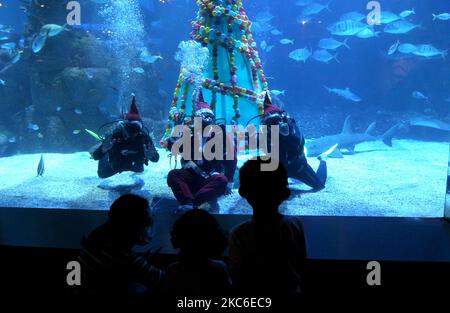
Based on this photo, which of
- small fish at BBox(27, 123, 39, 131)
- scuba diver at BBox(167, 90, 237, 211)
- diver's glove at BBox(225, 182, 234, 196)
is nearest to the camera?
scuba diver at BBox(167, 90, 237, 211)

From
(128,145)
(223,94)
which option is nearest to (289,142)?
(223,94)

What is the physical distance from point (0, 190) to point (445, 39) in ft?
51.0

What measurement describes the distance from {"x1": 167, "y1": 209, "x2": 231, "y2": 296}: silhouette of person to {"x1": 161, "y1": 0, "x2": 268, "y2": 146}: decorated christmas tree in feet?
13.0

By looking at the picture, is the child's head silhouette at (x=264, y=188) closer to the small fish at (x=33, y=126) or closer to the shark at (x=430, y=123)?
the small fish at (x=33, y=126)

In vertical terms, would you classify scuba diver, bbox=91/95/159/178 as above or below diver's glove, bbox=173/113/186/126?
below

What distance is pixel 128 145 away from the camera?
474 centimetres

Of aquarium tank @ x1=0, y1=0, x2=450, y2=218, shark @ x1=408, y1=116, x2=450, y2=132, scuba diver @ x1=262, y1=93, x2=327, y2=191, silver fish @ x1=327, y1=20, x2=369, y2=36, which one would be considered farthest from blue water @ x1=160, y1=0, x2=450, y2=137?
scuba diver @ x1=262, y1=93, x2=327, y2=191

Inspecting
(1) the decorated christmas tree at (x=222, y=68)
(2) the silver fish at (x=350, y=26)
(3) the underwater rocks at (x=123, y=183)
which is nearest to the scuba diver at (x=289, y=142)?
(1) the decorated christmas tree at (x=222, y=68)

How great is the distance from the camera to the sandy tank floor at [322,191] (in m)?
4.13

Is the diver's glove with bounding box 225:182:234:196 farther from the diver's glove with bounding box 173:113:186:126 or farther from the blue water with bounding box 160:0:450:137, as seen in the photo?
the blue water with bounding box 160:0:450:137

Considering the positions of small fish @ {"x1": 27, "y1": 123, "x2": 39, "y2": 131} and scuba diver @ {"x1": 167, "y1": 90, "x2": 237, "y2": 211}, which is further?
small fish @ {"x1": 27, "y1": 123, "x2": 39, "y2": 131}

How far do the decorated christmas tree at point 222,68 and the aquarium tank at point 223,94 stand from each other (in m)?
0.02

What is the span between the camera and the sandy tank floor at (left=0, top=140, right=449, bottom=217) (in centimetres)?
413
